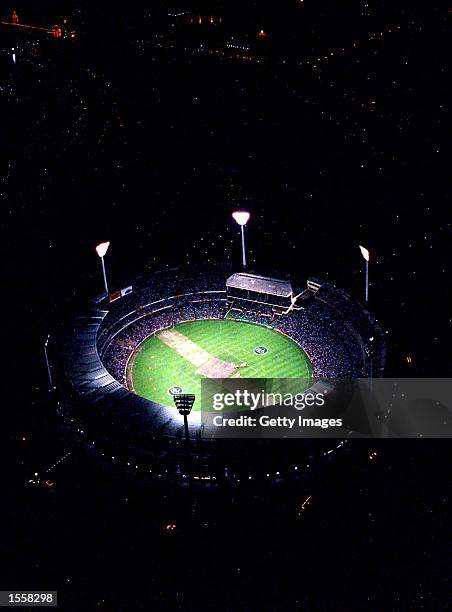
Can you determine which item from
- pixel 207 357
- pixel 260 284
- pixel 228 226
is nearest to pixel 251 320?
pixel 260 284

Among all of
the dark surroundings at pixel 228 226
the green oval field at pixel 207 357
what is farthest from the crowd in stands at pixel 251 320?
the dark surroundings at pixel 228 226

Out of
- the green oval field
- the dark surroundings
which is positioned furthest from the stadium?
the dark surroundings

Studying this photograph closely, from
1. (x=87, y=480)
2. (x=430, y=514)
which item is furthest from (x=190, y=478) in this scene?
(x=430, y=514)

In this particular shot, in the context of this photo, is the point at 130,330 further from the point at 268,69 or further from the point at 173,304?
the point at 268,69

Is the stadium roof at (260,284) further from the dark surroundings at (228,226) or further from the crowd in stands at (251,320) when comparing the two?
the dark surroundings at (228,226)

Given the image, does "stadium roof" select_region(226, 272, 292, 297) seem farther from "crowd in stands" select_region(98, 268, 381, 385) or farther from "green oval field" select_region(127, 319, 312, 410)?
"green oval field" select_region(127, 319, 312, 410)

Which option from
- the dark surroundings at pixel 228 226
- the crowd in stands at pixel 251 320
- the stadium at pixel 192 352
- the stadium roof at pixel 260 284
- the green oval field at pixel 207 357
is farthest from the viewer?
the stadium roof at pixel 260 284

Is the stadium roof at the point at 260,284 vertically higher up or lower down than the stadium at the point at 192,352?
higher up
